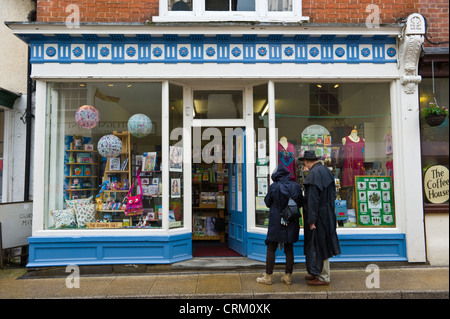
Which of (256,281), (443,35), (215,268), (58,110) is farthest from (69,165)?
(443,35)

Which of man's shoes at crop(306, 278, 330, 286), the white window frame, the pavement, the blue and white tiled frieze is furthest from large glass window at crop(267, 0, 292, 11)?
man's shoes at crop(306, 278, 330, 286)

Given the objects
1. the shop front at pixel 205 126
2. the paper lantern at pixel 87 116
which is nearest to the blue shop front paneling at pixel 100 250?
the shop front at pixel 205 126

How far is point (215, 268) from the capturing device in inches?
246

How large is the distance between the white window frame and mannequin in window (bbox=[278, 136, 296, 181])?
90.9 inches

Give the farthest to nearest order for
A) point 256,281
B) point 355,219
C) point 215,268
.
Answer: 1. point 355,219
2. point 215,268
3. point 256,281

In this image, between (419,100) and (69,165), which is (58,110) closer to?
(69,165)

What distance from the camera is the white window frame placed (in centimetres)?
659

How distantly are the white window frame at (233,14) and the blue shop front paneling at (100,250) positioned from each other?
417 cm

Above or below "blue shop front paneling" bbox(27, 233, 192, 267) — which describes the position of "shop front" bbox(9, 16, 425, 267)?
above

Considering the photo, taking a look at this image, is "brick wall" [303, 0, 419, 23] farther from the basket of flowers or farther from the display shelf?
the display shelf

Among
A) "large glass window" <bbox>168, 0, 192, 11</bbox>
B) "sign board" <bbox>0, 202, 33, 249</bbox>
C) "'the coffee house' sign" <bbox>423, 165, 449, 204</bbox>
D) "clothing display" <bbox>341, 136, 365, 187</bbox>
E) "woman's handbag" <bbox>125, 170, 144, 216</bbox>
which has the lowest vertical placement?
"sign board" <bbox>0, 202, 33, 249</bbox>

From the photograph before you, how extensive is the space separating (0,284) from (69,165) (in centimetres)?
233

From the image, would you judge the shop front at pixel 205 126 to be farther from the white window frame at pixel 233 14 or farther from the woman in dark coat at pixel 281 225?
the woman in dark coat at pixel 281 225

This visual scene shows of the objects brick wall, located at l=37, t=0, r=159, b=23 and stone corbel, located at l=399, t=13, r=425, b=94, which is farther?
brick wall, located at l=37, t=0, r=159, b=23
